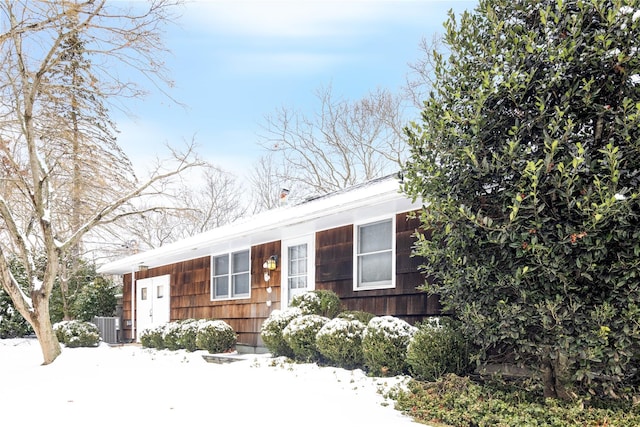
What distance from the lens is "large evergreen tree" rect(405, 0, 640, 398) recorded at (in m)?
4.86

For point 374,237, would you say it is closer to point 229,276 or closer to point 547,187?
point 547,187

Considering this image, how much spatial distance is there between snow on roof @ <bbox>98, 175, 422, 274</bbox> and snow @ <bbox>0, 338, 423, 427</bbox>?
7.55 feet

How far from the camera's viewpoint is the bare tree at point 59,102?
8.20 metres

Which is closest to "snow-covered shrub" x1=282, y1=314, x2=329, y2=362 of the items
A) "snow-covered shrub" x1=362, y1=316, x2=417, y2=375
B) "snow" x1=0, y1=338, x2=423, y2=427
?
"snow" x1=0, y1=338, x2=423, y2=427

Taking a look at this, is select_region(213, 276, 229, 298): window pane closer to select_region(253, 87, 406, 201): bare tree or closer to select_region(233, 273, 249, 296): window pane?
select_region(233, 273, 249, 296): window pane

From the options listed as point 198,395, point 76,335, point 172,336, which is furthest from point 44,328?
point 76,335

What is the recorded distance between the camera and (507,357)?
6719mm

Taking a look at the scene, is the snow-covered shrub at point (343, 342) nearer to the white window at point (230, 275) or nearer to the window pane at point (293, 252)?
the window pane at point (293, 252)

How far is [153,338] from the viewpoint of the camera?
14.0m

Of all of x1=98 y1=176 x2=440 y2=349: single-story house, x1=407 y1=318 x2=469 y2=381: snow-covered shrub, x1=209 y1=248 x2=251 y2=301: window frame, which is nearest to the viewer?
x1=407 y1=318 x2=469 y2=381: snow-covered shrub

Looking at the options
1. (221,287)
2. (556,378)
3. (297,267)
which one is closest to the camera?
(556,378)

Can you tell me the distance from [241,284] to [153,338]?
289 centimetres

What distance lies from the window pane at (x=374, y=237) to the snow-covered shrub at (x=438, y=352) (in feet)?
8.29

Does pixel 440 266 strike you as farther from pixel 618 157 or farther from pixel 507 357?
pixel 618 157
